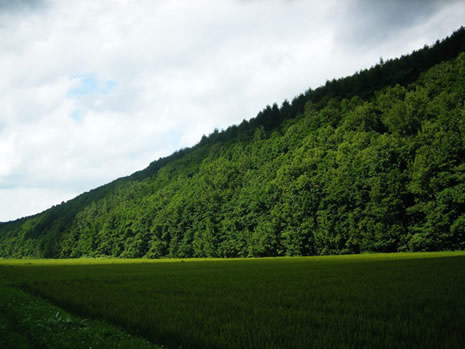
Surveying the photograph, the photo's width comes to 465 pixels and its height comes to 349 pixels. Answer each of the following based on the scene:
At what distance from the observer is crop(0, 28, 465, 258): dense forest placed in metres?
53.7

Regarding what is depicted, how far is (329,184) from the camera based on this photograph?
2773 inches

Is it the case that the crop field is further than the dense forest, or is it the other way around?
the dense forest

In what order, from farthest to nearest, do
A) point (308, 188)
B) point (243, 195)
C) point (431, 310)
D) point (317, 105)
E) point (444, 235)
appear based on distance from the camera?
point (317, 105) → point (243, 195) → point (308, 188) → point (444, 235) → point (431, 310)

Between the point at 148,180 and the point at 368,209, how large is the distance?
143 m

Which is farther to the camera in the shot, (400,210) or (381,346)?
(400,210)

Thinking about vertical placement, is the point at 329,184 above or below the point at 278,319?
above

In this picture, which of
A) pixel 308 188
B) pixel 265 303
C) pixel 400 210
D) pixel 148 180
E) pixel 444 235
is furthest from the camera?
pixel 148 180

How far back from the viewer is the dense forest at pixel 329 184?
53688 millimetres

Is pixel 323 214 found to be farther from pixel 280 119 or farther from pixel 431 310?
pixel 280 119

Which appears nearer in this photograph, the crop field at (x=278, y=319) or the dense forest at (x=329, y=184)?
the crop field at (x=278, y=319)

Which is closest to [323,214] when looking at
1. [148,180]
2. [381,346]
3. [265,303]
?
[265,303]

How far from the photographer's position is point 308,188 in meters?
76.9

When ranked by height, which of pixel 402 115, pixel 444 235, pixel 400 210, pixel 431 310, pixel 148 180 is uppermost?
pixel 148 180

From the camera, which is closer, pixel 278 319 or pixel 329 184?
pixel 278 319
